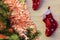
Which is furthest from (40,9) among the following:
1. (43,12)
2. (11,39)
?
(11,39)

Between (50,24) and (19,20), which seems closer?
(50,24)

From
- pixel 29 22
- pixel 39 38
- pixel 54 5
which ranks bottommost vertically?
pixel 39 38

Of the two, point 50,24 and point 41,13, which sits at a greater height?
point 41,13

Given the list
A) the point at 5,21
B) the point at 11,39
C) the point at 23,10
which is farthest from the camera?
the point at 23,10

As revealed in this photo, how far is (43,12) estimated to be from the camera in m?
2.33

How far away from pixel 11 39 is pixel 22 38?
0.98 ft

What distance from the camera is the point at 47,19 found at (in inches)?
91.4

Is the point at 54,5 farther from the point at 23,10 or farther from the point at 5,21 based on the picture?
the point at 5,21

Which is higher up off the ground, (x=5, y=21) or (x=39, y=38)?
(x=5, y=21)

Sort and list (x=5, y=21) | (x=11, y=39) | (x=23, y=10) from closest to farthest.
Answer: (x=11, y=39)
(x=5, y=21)
(x=23, y=10)

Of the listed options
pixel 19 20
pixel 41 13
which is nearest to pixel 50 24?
pixel 41 13

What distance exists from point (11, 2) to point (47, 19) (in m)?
0.42

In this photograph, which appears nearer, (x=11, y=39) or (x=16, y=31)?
(x=11, y=39)

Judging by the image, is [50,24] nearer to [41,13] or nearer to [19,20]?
[41,13]
